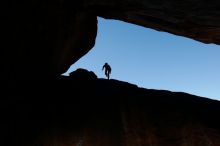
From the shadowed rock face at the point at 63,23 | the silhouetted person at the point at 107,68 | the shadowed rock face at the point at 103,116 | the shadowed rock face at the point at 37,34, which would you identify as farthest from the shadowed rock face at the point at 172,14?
the silhouetted person at the point at 107,68

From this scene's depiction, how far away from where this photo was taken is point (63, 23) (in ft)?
54.0

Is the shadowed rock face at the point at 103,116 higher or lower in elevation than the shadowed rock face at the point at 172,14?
lower

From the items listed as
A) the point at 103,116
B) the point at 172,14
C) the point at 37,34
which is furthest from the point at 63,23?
the point at 172,14

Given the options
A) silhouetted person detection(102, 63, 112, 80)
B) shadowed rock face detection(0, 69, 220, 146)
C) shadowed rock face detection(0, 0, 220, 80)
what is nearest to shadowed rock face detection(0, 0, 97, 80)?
shadowed rock face detection(0, 0, 220, 80)

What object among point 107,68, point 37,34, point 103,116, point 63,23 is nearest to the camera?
point 103,116

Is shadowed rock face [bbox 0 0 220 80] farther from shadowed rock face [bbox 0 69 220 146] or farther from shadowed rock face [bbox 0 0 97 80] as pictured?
shadowed rock face [bbox 0 69 220 146]

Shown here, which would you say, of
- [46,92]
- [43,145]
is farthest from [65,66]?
[43,145]

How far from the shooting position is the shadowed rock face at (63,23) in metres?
13.3

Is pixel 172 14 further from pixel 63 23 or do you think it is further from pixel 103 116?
pixel 63 23

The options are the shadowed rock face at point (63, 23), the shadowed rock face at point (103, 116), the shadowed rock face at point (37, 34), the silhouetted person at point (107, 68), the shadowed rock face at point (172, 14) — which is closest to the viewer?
the shadowed rock face at point (103, 116)

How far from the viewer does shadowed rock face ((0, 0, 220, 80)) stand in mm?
13336

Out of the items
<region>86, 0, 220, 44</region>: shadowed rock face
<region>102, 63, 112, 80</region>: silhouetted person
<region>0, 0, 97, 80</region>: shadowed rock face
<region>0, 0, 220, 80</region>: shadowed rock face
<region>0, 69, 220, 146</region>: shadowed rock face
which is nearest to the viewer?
<region>0, 69, 220, 146</region>: shadowed rock face

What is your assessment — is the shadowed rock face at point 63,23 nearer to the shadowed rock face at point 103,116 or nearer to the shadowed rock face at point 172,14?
the shadowed rock face at point 172,14

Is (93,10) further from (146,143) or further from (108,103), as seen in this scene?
(146,143)
